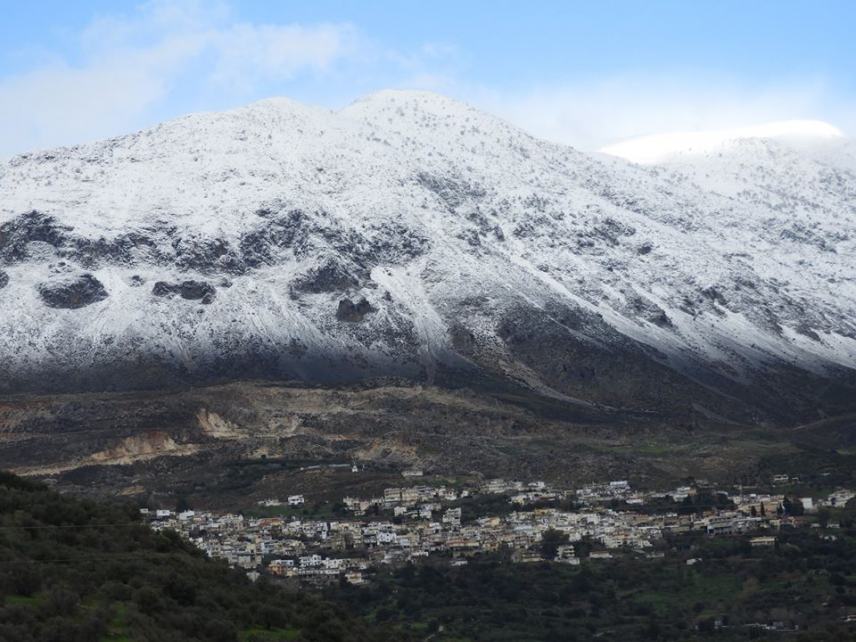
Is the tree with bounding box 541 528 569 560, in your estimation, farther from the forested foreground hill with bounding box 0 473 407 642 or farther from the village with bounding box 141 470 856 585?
the forested foreground hill with bounding box 0 473 407 642

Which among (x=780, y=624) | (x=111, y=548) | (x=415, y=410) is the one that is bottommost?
(x=780, y=624)

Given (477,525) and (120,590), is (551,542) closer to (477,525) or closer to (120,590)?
(477,525)

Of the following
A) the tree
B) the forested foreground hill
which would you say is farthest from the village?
the forested foreground hill

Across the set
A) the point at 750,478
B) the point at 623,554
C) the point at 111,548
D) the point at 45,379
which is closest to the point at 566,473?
the point at 750,478

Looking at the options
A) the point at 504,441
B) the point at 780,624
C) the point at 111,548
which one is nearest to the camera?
the point at 111,548

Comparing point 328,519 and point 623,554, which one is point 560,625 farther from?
point 328,519

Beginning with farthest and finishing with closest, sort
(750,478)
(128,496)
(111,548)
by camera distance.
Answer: (750,478)
(128,496)
(111,548)

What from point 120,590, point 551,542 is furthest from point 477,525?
point 120,590
